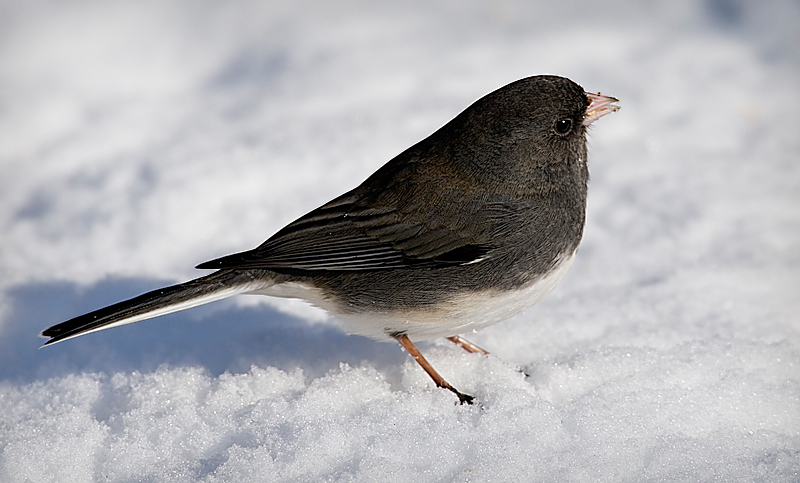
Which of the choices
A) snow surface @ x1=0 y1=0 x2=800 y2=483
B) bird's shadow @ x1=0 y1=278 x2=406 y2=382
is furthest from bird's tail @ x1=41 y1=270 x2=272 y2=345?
bird's shadow @ x1=0 y1=278 x2=406 y2=382

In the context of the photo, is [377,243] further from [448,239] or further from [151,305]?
[151,305]

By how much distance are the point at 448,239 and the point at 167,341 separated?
144cm

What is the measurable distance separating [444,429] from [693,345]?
1.28m

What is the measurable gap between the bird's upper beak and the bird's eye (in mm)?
80

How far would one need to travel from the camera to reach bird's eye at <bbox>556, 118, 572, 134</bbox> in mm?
2936

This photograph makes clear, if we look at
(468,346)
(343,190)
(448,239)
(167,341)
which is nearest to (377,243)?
(448,239)

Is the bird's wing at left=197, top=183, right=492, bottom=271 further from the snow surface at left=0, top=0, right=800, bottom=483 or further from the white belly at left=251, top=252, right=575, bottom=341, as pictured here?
the snow surface at left=0, top=0, right=800, bottom=483

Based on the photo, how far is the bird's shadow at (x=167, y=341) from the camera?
3.17 meters

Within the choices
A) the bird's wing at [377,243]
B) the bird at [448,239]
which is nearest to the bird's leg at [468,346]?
the bird at [448,239]

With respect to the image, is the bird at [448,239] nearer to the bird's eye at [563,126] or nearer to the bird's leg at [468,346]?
the bird's eye at [563,126]

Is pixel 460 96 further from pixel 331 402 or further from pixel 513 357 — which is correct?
pixel 331 402

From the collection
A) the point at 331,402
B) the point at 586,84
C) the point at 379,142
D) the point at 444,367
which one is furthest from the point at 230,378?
the point at 586,84

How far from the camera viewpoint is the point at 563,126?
9.67ft

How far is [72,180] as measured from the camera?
4.36 meters
